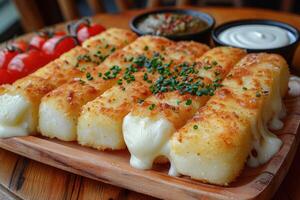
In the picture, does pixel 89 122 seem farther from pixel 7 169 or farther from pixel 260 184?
pixel 260 184

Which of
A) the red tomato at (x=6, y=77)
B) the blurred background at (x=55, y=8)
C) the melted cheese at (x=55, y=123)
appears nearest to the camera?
the melted cheese at (x=55, y=123)

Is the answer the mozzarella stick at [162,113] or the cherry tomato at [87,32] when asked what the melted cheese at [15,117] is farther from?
the cherry tomato at [87,32]

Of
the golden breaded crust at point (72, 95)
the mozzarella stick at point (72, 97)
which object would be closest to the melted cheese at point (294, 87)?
the mozzarella stick at point (72, 97)

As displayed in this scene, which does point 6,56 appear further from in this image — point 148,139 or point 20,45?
point 148,139

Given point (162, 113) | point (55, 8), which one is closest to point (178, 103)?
point (162, 113)

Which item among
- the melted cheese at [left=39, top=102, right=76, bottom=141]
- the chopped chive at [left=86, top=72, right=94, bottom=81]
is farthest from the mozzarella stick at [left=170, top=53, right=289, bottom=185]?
the chopped chive at [left=86, top=72, right=94, bottom=81]

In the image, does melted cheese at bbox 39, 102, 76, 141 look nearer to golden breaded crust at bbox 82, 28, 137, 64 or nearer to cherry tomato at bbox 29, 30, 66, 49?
golden breaded crust at bbox 82, 28, 137, 64
